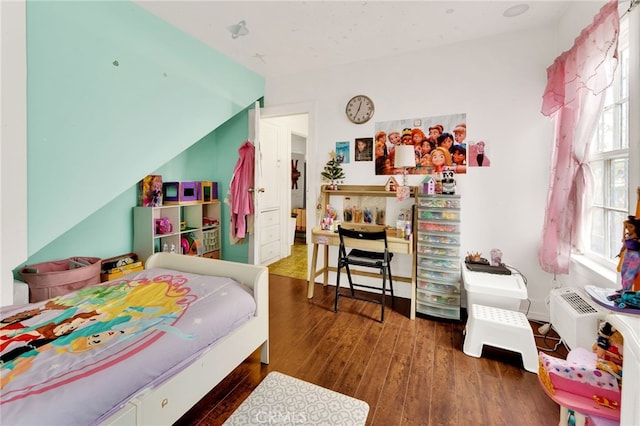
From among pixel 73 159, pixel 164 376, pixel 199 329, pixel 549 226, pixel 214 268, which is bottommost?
pixel 164 376

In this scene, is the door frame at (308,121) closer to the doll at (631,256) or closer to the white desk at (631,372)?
the doll at (631,256)

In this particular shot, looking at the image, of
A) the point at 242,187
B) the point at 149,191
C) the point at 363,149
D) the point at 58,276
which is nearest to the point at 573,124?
the point at 363,149

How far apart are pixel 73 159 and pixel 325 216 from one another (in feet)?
7.25

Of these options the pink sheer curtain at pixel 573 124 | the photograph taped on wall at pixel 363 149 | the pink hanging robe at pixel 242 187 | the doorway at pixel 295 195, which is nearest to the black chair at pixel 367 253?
the photograph taped on wall at pixel 363 149

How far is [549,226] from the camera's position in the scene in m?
2.20

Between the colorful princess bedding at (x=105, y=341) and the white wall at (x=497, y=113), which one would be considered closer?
the colorful princess bedding at (x=105, y=341)

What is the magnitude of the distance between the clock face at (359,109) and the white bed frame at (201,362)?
2074 mm

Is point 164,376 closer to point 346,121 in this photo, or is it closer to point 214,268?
point 214,268

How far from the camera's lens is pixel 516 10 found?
2193 mm

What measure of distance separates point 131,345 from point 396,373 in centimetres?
150

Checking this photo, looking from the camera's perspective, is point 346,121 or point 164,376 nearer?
point 164,376

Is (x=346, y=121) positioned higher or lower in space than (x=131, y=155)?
higher

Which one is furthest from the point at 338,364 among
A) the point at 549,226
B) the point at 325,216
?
the point at 549,226

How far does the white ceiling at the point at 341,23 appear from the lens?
7.08 feet
